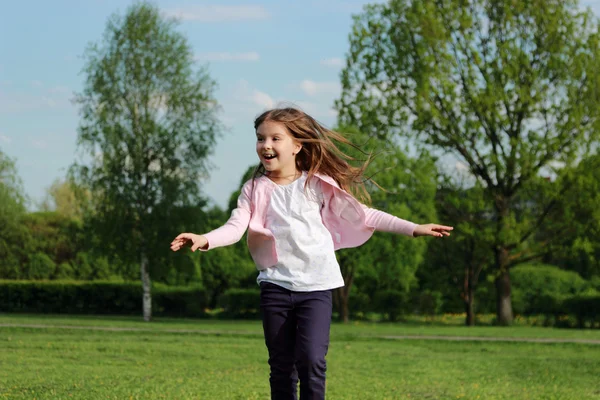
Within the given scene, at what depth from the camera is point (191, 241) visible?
4652mm

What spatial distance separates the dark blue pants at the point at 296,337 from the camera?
5.08 m

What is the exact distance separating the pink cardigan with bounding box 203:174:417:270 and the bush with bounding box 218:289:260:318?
31633mm

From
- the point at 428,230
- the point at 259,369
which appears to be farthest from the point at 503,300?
the point at 428,230

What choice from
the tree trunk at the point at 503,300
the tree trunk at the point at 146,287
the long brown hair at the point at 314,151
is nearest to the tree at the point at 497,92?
the tree trunk at the point at 503,300

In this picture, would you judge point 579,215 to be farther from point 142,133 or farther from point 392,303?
point 142,133

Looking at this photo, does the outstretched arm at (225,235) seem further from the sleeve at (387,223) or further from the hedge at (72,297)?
the hedge at (72,297)

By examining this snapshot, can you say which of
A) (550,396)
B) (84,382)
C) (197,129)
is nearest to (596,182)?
(197,129)

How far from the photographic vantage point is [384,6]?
34688 millimetres

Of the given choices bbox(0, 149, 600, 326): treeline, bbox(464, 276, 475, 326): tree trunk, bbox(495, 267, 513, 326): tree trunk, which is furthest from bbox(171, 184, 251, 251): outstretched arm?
bbox(464, 276, 475, 326): tree trunk

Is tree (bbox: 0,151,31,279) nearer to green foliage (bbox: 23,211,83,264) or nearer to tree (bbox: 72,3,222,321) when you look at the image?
green foliage (bbox: 23,211,83,264)

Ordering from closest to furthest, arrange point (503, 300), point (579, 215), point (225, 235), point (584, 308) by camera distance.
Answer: point (225, 235) → point (584, 308) → point (579, 215) → point (503, 300)

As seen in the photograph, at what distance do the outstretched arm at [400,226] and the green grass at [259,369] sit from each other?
3.55 meters

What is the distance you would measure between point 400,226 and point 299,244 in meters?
0.65

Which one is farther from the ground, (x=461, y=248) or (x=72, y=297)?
(x=461, y=248)
